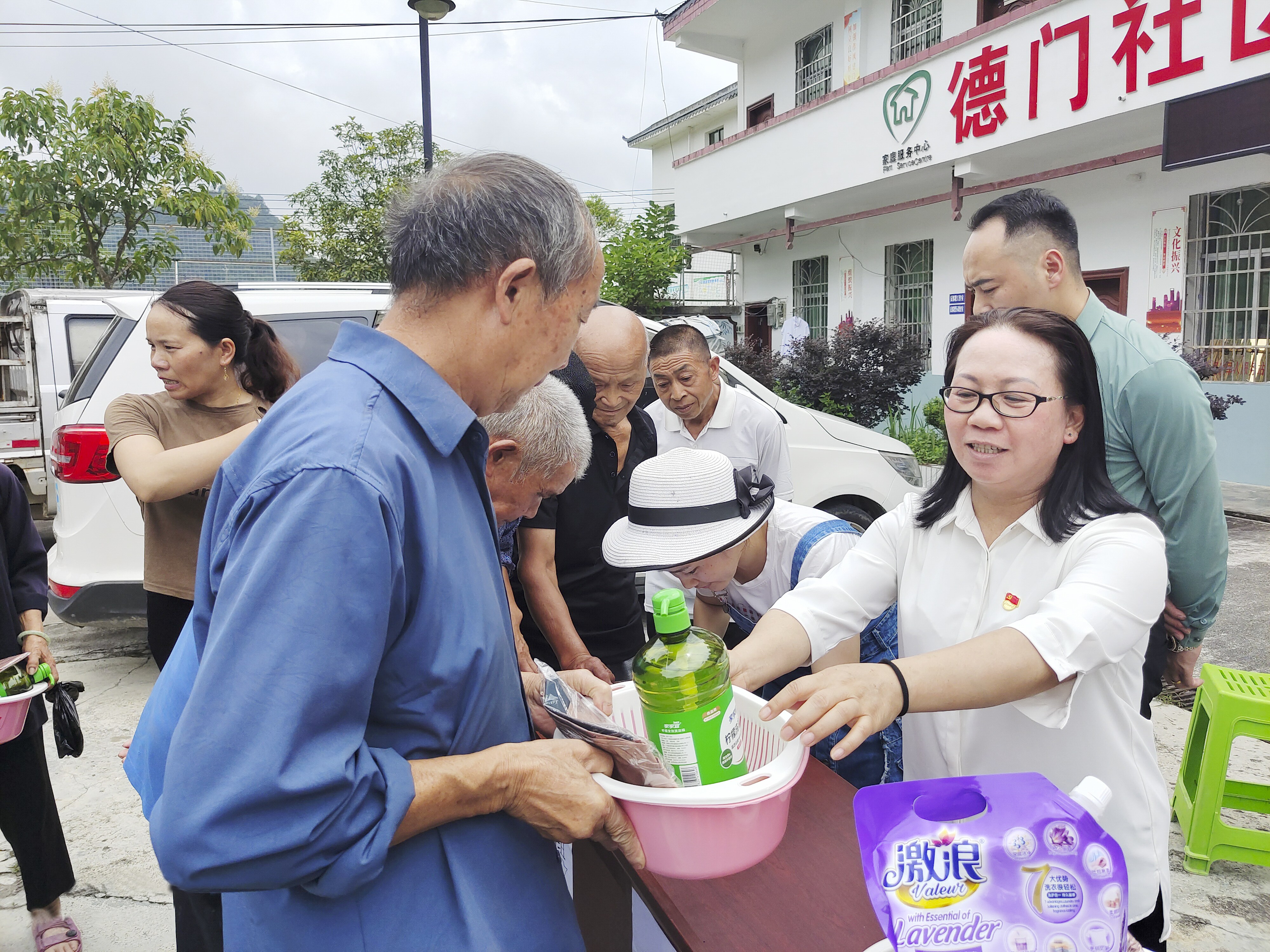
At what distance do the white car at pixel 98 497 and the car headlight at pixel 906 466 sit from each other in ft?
11.0

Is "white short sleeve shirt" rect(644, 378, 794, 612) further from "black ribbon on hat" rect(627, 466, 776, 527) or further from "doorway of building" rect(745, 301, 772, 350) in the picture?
"doorway of building" rect(745, 301, 772, 350)

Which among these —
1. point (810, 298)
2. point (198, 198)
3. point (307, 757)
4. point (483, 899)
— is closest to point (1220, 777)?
point (483, 899)

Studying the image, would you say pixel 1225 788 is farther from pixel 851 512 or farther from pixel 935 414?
pixel 935 414

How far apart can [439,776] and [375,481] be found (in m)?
0.34

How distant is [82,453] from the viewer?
389cm

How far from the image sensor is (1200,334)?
28.0 ft

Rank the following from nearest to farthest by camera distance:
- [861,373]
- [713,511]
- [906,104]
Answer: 1. [713,511]
2. [861,373]
3. [906,104]

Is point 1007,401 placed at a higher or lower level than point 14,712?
higher

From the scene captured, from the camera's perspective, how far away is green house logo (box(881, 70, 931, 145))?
9.90 metres

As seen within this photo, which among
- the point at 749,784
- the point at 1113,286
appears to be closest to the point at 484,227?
the point at 749,784

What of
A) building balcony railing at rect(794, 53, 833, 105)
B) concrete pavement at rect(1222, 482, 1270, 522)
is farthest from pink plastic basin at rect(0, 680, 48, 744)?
building balcony railing at rect(794, 53, 833, 105)

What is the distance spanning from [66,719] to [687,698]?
2.11 meters

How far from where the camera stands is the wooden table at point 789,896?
1101mm

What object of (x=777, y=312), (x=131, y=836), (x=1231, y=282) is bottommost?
(x=131, y=836)
